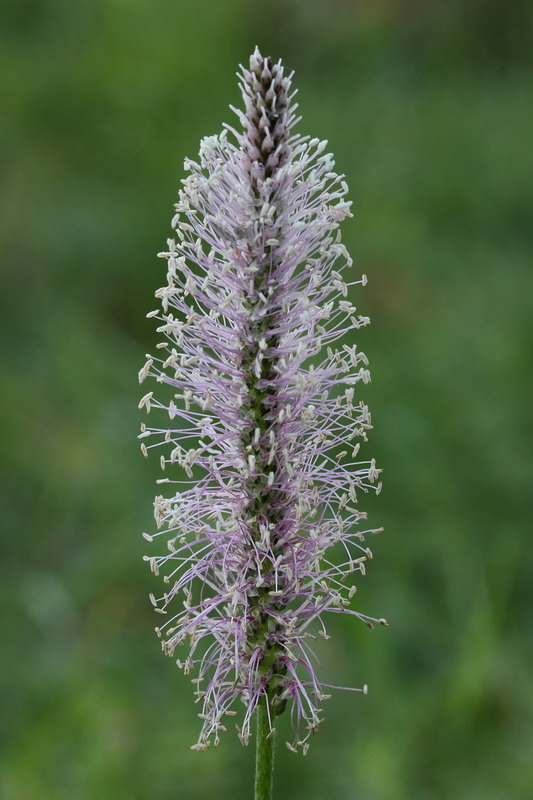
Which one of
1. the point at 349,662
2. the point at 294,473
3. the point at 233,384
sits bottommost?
the point at 349,662

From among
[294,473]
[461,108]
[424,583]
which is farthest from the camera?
[461,108]

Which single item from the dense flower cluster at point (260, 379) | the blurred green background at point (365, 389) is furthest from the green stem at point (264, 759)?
the blurred green background at point (365, 389)

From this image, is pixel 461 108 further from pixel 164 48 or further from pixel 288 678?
pixel 288 678

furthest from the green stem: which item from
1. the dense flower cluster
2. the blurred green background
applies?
the blurred green background

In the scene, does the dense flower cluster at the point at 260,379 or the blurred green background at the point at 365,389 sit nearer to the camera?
the dense flower cluster at the point at 260,379

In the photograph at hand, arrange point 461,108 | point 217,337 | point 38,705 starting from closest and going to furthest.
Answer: point 217,337
point 38,705
point 461,108

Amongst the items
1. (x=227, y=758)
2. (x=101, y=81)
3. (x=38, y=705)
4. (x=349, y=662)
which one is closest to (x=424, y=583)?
(x=349, y=662)

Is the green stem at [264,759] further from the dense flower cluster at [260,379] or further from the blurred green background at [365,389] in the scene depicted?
the blurred green background at [365,389]

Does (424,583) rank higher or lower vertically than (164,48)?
→ lower
